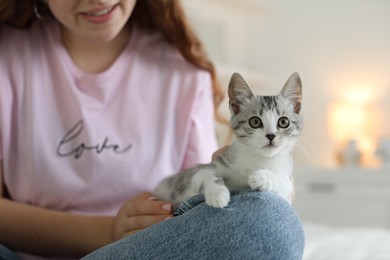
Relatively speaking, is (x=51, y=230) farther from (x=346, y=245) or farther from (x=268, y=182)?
(x=346, y=245)

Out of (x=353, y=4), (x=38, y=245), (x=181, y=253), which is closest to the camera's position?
(x=181, y=253)

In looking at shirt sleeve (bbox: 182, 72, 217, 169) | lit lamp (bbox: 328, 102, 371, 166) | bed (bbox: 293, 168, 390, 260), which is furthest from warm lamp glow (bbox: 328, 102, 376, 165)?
shirt sleeve (bbox: 182, 72, 217, 169)

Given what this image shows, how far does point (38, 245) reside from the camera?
0.94 meters

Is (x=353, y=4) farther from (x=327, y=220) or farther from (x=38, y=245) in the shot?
(x=38, y=245)

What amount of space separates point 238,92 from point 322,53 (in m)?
2.59

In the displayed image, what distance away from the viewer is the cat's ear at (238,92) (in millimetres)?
669

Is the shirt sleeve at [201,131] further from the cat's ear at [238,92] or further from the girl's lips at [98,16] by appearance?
the cat's ear at [238,92]

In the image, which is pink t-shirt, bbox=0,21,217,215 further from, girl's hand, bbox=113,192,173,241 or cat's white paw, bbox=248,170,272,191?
cat's white paw, bbox=248,170,272,191

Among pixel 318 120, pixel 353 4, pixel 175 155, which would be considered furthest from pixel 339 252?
pixel 353 4

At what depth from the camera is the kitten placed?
65cm

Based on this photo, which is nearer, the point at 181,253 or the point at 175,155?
the point at 181,253

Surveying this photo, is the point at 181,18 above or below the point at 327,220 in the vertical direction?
above

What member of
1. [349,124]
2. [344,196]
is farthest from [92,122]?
[349,124]

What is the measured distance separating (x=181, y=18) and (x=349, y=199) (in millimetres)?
1843
